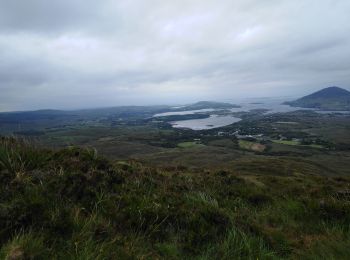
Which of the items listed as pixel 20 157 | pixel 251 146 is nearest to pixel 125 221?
pixel 20 157

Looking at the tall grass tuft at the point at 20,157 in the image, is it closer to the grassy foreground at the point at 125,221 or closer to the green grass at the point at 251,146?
the grassy foreground at the point at 125,221

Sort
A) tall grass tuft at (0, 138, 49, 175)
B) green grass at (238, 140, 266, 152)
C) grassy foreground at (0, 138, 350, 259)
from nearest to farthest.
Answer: grassy foreground at (0, 138, 350, 259) < tall grass tuft at (0, 138, 49, 175) < green grass at (238, 140, 266, 152)

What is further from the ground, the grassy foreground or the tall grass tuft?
the tall grass tuft

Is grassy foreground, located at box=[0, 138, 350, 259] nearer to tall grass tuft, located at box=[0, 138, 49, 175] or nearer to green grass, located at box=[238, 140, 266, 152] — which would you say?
tall grass tuft, located at box=[0, 138, 49, 175]

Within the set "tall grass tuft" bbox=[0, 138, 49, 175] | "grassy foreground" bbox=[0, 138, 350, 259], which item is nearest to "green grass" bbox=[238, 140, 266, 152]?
"grassy foreground" bbox=[0, 138, 350, 259]

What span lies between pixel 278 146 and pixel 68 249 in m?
139

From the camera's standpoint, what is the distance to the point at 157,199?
6203 mm

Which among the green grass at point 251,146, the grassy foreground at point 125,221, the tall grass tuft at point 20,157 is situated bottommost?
the green grass at point 251,146

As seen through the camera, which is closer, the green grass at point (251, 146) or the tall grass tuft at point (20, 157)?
the tall grass tuft at point (20, 157)

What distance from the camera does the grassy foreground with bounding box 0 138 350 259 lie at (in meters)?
4.07

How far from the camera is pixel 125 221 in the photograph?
5.03 metres

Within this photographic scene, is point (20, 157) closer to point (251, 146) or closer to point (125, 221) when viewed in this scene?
point (125, 221)

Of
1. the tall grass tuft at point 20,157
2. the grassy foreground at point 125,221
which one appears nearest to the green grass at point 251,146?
the grassy foreground at point 125,221

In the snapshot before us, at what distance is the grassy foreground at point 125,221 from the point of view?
4.07m
